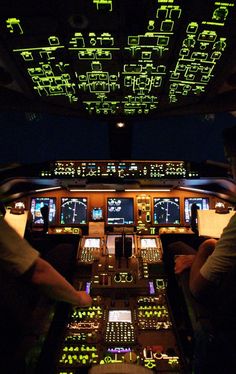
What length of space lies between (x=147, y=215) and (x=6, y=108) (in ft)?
5.62

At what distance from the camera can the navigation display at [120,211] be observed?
2896 mm

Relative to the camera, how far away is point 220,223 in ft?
8.05

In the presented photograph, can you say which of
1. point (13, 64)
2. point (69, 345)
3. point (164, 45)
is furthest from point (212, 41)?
point (69, 345)

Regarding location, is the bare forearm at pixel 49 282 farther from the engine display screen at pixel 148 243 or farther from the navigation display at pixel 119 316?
the engine display screen at pixel 148 243

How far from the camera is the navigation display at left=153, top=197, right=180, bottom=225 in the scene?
2924 mm

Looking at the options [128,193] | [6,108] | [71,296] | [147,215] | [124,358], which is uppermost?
[6,108]

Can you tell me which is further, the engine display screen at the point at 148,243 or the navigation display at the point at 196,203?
the navigation display at the point at 196,203

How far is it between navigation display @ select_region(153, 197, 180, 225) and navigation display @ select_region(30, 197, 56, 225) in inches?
38.1

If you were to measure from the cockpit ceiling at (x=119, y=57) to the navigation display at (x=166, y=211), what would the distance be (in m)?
0.90

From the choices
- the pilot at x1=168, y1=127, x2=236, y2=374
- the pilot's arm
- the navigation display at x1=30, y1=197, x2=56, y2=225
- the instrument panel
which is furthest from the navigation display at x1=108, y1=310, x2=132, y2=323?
the navigation display at x1=30, y1=197, x2=56, y2=225

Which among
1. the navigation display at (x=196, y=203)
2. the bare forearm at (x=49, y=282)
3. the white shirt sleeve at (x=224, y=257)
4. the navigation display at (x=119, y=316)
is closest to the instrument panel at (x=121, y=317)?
the navigation display at (x=119, y=316)

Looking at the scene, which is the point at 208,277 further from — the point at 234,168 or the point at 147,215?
the point at 147,215

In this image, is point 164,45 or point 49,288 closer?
point 49,288

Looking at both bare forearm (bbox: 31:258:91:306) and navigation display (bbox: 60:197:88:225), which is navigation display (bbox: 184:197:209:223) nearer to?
Result: navigation display (bbox: 60:197:88:225)
